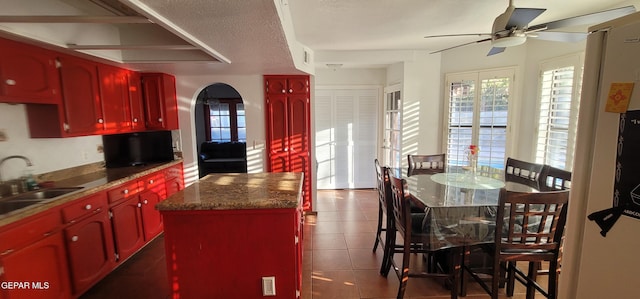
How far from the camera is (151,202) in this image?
2.89 metres

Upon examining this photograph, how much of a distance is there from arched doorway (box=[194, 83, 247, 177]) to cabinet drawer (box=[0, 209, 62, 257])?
424 cm

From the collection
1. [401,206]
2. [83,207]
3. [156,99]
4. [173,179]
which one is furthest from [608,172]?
[156,99]

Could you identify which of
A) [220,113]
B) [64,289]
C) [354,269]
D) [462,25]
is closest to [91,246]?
[64,289]

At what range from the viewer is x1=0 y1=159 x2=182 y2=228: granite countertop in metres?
1.60

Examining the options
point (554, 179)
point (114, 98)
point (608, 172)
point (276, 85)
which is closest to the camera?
point (608, 172)

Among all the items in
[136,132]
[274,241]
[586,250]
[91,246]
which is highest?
[136,132]

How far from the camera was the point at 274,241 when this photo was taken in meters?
1.66

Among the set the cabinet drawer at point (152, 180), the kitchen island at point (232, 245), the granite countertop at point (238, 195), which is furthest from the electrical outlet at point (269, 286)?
the cabinet drawer at point (152, 180)

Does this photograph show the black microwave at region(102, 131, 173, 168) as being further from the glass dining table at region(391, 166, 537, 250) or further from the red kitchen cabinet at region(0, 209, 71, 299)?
the glass dining table at region(391, 166, 537, 250)

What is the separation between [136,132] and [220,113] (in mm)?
3472

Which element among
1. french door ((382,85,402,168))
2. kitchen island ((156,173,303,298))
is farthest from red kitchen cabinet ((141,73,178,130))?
french door ((382,85,402,168))

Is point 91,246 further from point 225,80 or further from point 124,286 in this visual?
point 225,80

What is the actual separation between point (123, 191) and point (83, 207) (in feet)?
1.40

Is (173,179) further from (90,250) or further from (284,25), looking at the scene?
(284,25)
